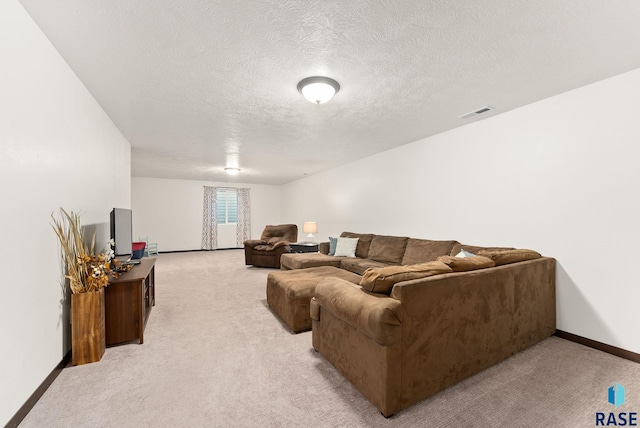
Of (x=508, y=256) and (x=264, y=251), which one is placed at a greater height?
(x=508, y=256)

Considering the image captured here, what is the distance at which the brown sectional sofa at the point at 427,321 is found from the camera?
5.34 ft

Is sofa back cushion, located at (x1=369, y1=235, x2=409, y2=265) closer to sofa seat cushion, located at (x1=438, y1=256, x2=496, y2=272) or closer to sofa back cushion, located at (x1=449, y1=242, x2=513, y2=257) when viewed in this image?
sofa back cushion, located at (x1=449, y1=242, x2=513, y2=257)

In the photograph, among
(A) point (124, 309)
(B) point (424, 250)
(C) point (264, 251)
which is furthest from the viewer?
(C) point (264, 251)

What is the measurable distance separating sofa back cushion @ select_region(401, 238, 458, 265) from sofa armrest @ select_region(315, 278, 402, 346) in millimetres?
2230

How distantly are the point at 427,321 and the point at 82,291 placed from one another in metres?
2.69

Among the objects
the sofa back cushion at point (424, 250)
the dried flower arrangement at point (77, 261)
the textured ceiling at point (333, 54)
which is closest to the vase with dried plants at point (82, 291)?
the dried flower arrangement at point (77, 261)

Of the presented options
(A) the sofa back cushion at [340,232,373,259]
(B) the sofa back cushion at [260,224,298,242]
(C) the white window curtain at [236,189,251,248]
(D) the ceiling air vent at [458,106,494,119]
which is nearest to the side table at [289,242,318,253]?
(B) the sofa back cushion at [260,224,298,242]

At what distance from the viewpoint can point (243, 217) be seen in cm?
959

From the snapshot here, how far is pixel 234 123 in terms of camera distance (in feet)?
11.9

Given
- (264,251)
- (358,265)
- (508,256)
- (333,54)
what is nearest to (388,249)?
(358,265)

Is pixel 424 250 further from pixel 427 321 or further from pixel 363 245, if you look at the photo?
pixel 427 321

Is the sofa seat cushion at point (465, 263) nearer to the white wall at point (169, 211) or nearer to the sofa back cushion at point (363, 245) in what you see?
the sofa back cushion at point (363, 245)

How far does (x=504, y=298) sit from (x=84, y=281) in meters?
3.49

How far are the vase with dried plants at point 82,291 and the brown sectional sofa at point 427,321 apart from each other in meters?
1.81
